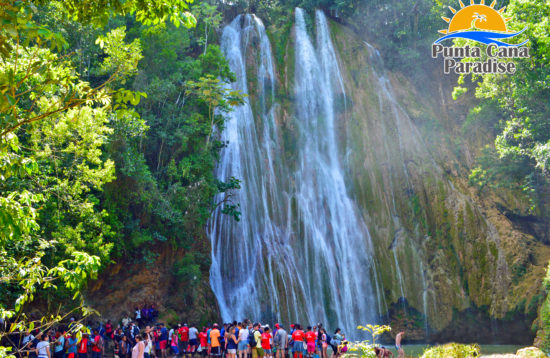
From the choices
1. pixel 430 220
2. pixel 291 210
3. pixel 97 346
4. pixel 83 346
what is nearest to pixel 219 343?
pixel 97 346

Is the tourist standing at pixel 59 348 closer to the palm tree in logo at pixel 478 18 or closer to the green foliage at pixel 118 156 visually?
the green foliage at pixel 118 156

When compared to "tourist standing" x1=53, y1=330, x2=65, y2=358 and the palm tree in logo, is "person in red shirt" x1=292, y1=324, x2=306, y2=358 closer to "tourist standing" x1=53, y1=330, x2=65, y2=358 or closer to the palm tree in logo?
"tourist standing" x1=53, y1=330, x2=65, y2=358

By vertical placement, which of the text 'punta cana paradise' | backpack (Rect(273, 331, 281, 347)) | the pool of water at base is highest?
the text 'punta cana paradise'

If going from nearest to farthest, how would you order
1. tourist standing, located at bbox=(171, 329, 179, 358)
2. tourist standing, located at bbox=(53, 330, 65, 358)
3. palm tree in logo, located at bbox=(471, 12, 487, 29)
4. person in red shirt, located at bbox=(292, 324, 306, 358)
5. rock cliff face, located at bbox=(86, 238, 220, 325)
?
1. tourist standing, located at bbox=(53, 330, 65, 358)
2. person in red shirt, located at bbox=(292, 324, 306, 358)
3. tourist standing, located at bbox=(171, 329, 179, 358)
4. rock cliff face, located at bbox=(86, 238, 220, 325)
5. palm tree in logo, located at bbox=(471, 12, 487, 29)

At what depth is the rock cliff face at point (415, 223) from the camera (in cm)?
2359

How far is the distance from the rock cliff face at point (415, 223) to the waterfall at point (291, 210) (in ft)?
1.97

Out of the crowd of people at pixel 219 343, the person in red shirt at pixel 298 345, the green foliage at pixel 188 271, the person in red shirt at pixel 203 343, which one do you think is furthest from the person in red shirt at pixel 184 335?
the person in red shirt at pixel 298 345

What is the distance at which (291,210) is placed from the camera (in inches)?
1019

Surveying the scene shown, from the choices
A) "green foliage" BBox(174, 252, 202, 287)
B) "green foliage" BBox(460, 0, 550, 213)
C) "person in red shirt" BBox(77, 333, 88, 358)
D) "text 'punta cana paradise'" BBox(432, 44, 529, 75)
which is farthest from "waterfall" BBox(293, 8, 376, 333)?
"person in red shirt" BBox(77, 333, 88, 358)

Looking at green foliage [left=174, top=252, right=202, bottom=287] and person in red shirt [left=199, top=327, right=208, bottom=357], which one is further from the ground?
green foliage [left=174, top=252, right=202, bottom=287]

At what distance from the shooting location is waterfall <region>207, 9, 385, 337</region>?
22.6 metres

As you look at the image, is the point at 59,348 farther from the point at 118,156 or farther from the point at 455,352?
the point at 455,352

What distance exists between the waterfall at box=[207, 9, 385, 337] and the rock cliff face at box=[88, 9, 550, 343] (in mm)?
599

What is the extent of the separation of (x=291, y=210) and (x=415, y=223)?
751cm
